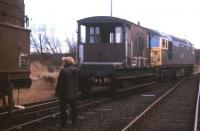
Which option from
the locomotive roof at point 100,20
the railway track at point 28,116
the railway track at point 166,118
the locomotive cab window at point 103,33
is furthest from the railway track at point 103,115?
the locomotive roof at point 100,20

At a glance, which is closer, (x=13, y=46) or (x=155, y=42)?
(x=13, y=46)

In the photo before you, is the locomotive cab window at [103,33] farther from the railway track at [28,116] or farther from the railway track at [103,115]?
the railway track at [28,116]

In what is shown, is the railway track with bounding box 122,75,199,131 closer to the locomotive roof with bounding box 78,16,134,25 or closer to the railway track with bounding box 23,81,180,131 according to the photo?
the railway track with bounding box 23,81,180,131

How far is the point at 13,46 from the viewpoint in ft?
37.1

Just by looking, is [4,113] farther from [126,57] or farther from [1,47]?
[126,57]

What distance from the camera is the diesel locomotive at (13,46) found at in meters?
11.0

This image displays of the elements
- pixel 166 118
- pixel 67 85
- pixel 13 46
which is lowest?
pixel 166 118

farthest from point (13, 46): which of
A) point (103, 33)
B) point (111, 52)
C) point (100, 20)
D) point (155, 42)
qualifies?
point (155, 42)

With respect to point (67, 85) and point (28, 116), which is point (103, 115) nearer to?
point (28, 116)

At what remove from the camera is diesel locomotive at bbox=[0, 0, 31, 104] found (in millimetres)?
11008

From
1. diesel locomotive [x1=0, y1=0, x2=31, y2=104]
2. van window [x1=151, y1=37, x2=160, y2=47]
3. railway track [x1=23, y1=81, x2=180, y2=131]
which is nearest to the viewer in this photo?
diesel locomotive [x1=0, y1=0, x2=31, y2=104]

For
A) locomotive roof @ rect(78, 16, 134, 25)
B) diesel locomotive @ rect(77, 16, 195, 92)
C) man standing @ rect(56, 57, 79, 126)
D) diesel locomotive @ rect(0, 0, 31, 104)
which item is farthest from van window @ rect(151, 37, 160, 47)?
diesel locomotive @ rect(0, 0, 31, 104)

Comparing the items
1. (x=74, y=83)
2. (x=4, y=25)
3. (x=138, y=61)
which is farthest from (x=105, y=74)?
(x=4, y=25)

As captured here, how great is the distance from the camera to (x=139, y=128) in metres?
12.2
